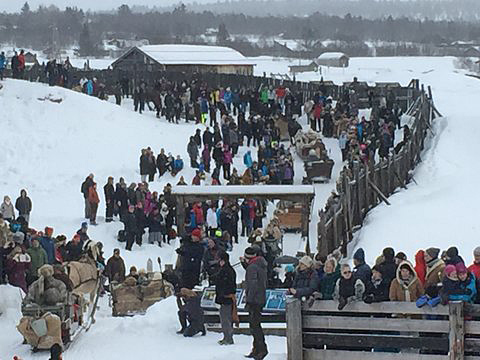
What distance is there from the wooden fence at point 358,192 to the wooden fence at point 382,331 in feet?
19.6

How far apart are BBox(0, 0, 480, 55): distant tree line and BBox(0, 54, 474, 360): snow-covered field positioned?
81.6 metres

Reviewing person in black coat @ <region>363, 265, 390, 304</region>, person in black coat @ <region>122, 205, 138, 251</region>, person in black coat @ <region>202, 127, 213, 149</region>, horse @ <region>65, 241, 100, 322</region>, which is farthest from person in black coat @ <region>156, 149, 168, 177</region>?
person in black coat @ <region>363, 265, 390, 304</region>

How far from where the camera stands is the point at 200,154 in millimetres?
28062

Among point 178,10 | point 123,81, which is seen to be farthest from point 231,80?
point 178,10

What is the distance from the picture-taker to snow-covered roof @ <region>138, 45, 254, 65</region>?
5009 cm

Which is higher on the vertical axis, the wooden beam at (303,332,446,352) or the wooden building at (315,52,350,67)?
the wooden beam at (303,332,446,352)

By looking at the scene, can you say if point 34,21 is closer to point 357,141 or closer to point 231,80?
point 231,80

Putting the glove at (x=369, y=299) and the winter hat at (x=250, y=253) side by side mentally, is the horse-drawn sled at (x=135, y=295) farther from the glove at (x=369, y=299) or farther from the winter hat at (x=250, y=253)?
the glove at (x=369, y=299)

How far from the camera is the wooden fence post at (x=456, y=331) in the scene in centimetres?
921

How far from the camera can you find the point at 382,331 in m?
9.61

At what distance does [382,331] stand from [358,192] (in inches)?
378

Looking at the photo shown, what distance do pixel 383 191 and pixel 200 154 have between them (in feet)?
27.8

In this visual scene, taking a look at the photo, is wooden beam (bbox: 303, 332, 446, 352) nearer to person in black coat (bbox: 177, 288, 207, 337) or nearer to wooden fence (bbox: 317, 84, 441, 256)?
person in black coat (bbox: 177, 288, 207, 337)

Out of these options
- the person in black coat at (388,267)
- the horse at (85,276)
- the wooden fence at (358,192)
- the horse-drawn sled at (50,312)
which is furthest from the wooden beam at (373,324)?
the wooden fence at (358,192)
